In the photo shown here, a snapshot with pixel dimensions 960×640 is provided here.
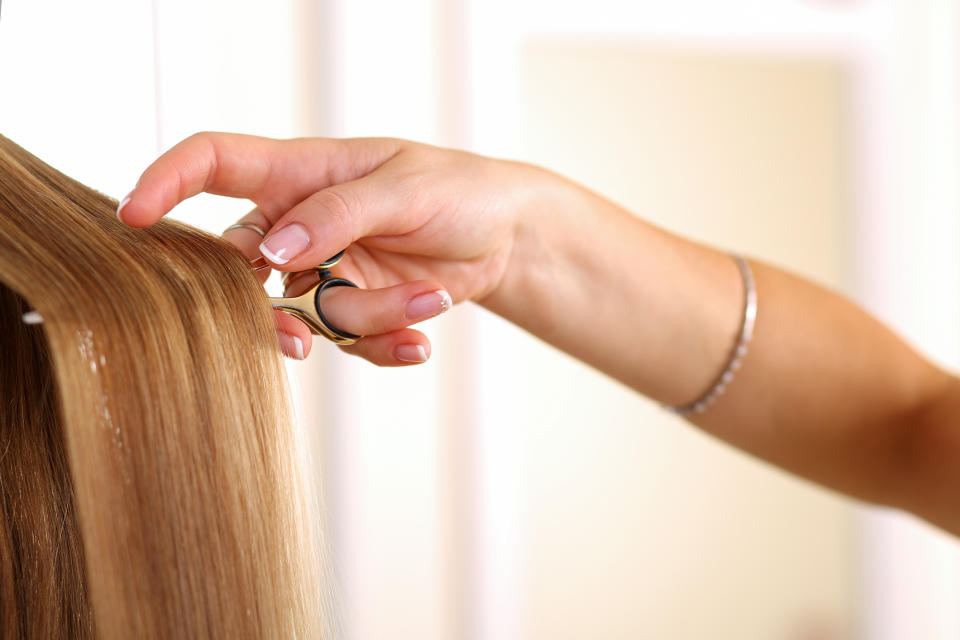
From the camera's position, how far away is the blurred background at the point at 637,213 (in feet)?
4.34

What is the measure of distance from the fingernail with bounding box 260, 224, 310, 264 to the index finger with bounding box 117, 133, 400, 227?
6 centimetres

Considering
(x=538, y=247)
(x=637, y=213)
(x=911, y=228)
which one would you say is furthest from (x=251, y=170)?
(x=911, y=228)

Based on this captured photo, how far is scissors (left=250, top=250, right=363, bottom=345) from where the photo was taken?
0.59m

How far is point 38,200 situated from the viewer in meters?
0.50

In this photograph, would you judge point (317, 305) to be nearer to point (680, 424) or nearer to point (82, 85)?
point (82, 85)

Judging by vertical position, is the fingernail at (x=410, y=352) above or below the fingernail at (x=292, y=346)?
below

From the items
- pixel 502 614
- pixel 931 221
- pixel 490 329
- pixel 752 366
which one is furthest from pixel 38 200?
pixel 931 221

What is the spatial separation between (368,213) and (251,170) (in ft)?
0.30

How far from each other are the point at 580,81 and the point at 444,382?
0.61 meters

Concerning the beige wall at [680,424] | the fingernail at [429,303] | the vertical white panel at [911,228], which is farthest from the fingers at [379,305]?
the vertical white panel at [911,228]

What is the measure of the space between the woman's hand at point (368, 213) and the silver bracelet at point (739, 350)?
28cm

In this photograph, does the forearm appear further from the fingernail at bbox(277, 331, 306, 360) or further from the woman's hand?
the fingernail at bbox(277, 331, 306, 360)

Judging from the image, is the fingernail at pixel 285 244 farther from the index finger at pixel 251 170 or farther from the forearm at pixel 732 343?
the forearm at pixel 732 343

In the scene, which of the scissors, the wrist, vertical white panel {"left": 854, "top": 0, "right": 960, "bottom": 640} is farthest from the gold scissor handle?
vertical white panel {"left": 854, "top": 0, "right": 960, "bottom": 640}
